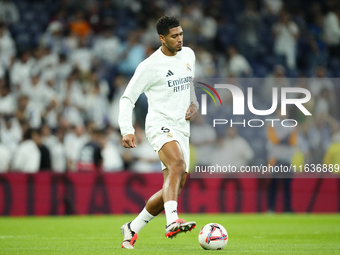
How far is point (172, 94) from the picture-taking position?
6.55m

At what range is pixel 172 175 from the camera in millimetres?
6219

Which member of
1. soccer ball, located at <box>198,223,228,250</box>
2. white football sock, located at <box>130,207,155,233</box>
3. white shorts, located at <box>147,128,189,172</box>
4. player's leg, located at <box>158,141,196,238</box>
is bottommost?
soccer ball, located at <box>198,223,228,250</box>

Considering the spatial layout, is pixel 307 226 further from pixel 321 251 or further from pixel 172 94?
pixel 172 94

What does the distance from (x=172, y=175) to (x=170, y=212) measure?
0.41m

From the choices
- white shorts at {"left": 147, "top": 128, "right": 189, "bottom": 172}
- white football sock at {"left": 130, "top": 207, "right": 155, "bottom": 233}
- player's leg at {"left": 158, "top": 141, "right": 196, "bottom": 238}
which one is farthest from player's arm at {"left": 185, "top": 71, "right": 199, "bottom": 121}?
white football sock at {"left": 130, "top": 207, "right": 155, "bottom": 233}

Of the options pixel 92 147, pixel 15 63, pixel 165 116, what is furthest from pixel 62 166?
pixel 165 116

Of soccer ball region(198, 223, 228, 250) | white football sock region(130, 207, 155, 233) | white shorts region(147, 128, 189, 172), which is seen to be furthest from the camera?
white football sock region(130, 207, 155, 233)

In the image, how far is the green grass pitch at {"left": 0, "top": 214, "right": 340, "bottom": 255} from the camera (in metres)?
6.48

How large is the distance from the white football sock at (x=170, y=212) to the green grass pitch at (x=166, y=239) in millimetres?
366

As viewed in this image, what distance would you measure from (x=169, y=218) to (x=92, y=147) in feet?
26.2

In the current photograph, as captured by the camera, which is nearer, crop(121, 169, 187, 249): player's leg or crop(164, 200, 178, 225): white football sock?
crop(164, 200, 178, 225): white football sock

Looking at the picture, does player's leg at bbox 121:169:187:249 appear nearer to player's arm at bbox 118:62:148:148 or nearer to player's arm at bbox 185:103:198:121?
player's arm at bbox 185:103:198:121

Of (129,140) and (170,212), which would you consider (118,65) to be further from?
(170,212)

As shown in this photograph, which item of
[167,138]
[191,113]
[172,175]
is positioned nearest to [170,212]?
[172,175]
